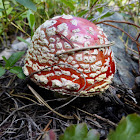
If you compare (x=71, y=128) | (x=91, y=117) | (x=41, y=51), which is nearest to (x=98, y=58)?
(x=41, y=51)

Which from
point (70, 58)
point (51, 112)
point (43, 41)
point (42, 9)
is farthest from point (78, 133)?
point (42, 9)

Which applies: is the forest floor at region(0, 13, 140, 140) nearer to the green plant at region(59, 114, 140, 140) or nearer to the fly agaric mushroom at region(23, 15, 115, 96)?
the fly agaric mushroom at region(23, 15, 115, 96)

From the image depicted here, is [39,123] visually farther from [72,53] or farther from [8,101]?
[72,53]

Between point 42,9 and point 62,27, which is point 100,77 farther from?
point 42,9

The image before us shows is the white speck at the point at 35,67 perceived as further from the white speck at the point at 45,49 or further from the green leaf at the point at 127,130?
the green leaf at the point at 127,130

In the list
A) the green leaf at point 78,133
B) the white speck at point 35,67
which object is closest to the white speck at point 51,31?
the white speck at point 35,67

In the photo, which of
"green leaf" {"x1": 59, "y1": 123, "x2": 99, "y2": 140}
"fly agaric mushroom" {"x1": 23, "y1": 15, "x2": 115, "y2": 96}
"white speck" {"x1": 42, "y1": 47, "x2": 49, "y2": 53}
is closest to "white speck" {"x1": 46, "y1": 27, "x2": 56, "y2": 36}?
"fly agaric mushroom" {"x1": 23, "y1": 15, "x2": 115, "y2": 96}
